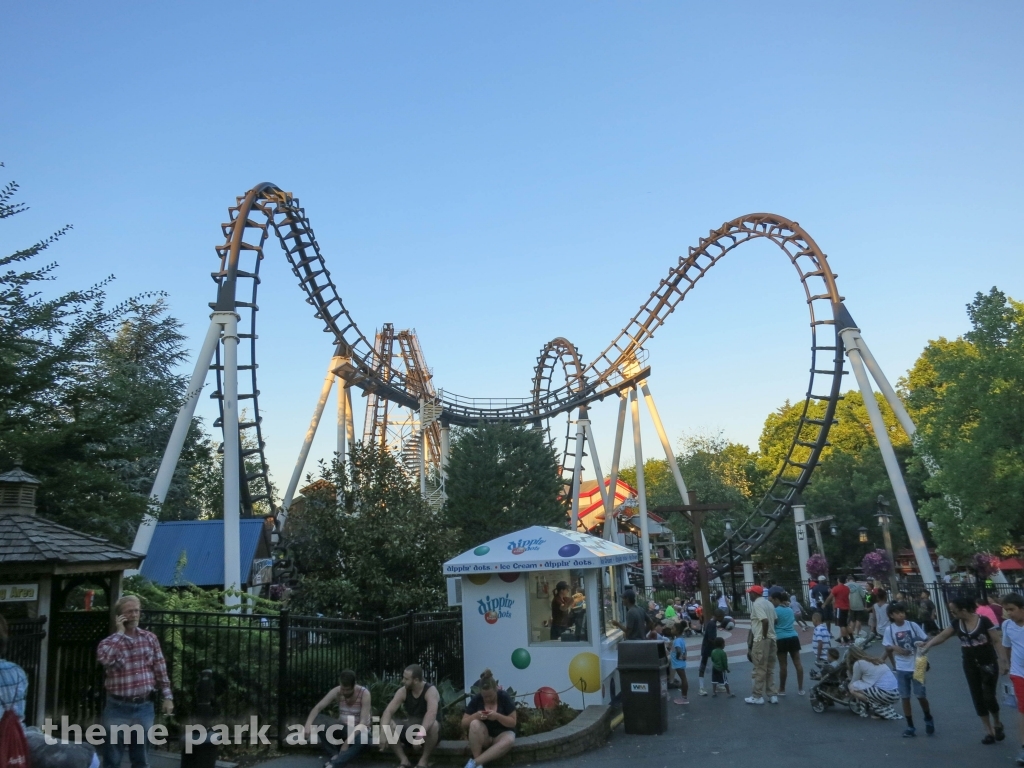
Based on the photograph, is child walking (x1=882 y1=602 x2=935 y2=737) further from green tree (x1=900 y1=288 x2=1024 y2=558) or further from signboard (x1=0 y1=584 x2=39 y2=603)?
green tree (x1=900 y1=288 x2=1024 y2=558)

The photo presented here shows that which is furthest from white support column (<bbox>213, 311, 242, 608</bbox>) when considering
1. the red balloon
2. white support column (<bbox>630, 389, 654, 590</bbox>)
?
white support column (<bbox>630, 389, 654, 590</bbox>)

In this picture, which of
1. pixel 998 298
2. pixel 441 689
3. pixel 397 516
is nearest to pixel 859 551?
pixel 998 298

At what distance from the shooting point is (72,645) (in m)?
8.41

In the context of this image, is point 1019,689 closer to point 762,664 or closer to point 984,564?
point 762,664

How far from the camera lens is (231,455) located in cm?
1748

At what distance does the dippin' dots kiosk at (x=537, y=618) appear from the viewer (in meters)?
11.0

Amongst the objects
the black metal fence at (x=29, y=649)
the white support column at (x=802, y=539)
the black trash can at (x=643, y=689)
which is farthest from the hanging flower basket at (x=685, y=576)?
the black metal fence at (x=29, y=649)

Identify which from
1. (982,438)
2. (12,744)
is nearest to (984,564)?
(982,438)

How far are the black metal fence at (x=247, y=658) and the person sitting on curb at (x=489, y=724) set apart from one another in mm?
2451

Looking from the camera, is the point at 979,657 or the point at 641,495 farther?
the point at 641,495

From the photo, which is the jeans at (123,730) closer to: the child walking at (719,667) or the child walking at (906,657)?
the child walking at (906,657)

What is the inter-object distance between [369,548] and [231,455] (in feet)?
14.0

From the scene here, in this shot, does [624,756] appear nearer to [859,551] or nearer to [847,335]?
[847,335]

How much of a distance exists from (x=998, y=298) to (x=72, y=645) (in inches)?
917
